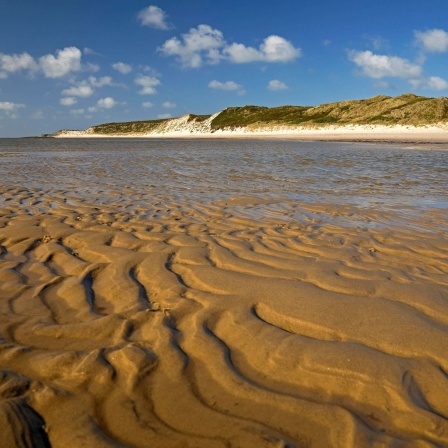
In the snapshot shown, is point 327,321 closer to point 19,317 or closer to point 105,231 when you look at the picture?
point 19,317

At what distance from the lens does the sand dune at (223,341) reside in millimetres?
1951

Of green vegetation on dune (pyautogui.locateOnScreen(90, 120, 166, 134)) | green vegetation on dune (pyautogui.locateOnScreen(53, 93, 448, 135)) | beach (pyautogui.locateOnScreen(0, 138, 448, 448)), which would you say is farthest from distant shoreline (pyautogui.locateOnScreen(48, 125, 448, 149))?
green vegetation on dune (pyautogui.locateOnScreen(90, 120, 166, 134))

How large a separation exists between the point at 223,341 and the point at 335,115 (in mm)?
70947

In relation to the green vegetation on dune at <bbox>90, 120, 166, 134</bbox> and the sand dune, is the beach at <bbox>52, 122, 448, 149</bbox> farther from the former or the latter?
the sand dune

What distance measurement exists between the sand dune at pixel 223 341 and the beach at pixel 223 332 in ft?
0.03

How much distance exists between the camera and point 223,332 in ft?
9.30

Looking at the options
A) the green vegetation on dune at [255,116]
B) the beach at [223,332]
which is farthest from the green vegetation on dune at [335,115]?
the beach at [223,332]

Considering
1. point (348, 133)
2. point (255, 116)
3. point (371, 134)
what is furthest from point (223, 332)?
point (255, 116)

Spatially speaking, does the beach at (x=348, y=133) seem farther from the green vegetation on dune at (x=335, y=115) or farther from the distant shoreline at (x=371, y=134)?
the green vegetation on dune at (x=335, y=115)

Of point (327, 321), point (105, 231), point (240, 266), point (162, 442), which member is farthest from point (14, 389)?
point (105, 231)

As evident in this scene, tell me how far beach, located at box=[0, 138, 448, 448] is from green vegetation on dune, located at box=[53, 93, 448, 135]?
5179 cm

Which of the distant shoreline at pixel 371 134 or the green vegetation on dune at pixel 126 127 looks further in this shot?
the green vegetation on dune at pixel 126 127

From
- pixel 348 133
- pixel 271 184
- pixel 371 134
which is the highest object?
pixel 348 133

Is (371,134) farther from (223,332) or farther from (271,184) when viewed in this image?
(223,332)
